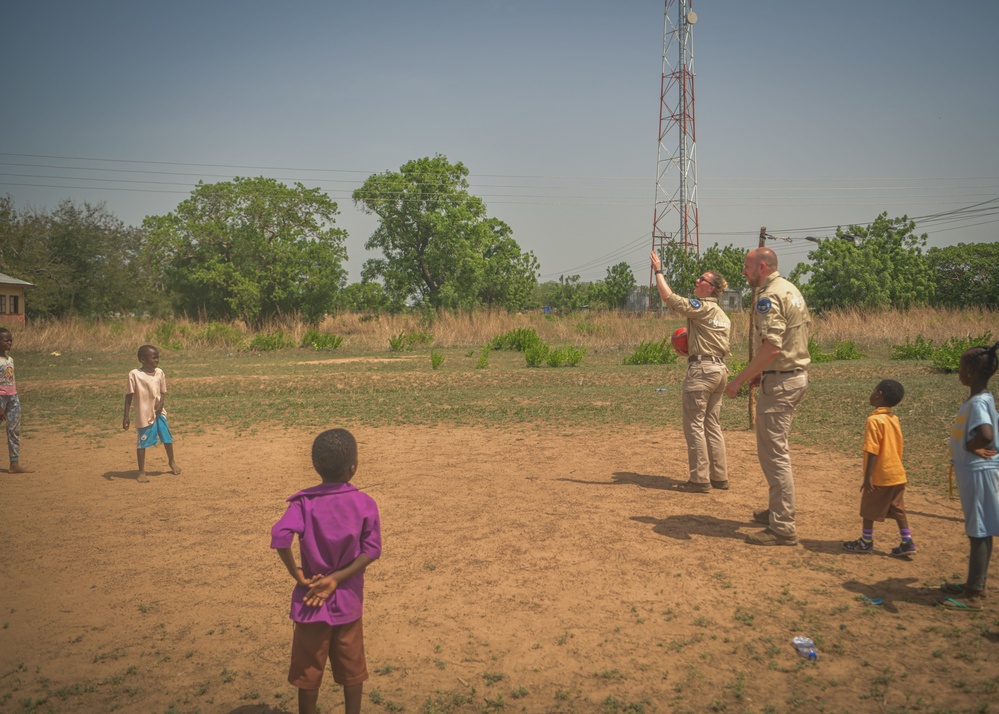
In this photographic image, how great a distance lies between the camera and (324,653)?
3281 mm

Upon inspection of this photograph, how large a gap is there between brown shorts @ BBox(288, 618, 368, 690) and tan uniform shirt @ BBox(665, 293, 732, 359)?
16.2ft

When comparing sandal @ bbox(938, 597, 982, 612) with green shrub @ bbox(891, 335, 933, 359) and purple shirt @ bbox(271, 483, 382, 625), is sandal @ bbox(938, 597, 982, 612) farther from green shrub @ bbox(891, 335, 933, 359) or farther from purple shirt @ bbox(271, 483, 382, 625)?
green shrub @ bbox(891, 335, 933, 359)

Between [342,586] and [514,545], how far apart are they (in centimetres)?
300

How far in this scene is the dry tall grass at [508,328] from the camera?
26875 millimetres

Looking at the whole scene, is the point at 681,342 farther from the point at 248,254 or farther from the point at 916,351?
the point at 248,254

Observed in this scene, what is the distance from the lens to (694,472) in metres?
7.67

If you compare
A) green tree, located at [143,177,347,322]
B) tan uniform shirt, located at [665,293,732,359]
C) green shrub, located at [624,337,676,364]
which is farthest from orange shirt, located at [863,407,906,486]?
green tree, located at [143,177,347,322]

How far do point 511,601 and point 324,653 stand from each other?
6.46ft

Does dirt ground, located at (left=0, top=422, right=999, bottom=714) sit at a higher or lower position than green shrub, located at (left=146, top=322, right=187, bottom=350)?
lower

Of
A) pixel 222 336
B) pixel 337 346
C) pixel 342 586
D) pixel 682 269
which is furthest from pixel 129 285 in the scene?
pixel 342 586

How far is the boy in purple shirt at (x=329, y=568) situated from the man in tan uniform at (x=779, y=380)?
3582mm

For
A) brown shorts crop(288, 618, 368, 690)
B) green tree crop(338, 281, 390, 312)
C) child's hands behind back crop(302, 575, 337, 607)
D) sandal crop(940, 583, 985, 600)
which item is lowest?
sandal crop(940, 583, 985, 600)

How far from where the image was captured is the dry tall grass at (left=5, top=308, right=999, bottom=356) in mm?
26875

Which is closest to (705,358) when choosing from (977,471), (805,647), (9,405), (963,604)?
(977,471)
